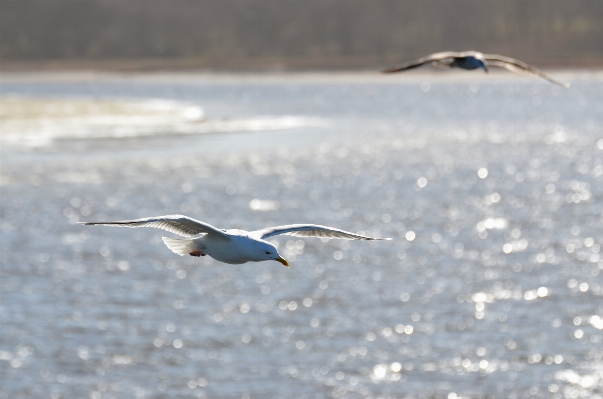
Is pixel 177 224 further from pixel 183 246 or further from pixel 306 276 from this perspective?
pixel 306 276

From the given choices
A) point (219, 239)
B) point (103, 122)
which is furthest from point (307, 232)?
point (103, 122)

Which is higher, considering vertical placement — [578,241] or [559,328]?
[559,328]

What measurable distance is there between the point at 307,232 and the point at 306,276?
26321mm

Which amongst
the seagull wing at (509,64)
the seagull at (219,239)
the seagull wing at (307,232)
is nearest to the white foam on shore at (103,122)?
the seagull wing at (509,64)

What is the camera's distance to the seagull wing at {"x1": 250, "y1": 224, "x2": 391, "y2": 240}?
32.6 ft

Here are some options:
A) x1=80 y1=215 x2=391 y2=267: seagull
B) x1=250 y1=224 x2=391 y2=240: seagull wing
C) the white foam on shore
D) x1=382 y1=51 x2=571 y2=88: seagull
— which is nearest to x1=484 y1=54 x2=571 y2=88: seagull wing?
x1=382 y1=51 x2=571 y2=88: seagull

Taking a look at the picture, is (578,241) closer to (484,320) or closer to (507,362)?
(484,320)

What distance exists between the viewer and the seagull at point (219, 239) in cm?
929

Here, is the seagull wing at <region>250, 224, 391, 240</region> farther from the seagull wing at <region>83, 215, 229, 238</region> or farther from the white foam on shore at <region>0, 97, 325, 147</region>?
the white foam on shore at <region>0, 97, 325, 147</region>

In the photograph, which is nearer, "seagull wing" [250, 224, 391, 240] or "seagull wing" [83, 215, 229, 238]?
"seagull wing" [83, 215, 229, 238]

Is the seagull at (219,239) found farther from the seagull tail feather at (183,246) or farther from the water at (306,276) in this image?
the water at (306,276)

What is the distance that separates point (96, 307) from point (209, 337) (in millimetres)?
4465

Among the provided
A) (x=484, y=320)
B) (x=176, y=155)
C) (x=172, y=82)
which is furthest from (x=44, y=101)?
(x=172, y=82)

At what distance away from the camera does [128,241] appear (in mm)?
43031
